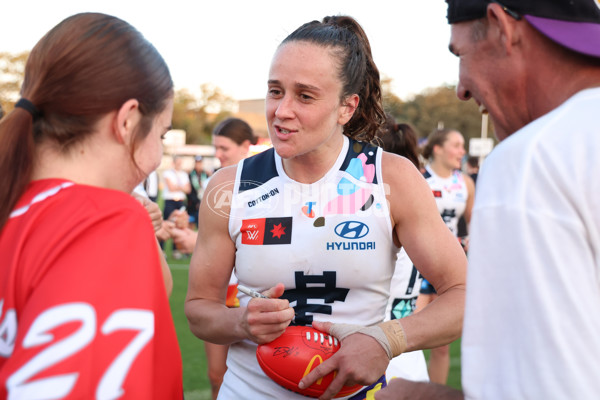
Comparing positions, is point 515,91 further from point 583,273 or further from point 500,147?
point 583,273

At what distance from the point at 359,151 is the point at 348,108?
0.21 meters

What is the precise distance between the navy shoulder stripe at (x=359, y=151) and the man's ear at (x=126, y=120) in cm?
118

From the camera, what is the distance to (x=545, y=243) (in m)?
1.10

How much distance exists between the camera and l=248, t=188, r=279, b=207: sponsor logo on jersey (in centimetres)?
258

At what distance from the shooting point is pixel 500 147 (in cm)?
124

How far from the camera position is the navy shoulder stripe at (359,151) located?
2625 mm

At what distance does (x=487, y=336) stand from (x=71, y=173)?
1088mm

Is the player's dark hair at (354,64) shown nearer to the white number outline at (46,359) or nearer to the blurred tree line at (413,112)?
the white number outline at (46,359)

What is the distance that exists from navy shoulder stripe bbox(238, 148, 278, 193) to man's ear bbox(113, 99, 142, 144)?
3.30 feet

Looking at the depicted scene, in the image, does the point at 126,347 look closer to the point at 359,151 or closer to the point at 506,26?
the point at 506,26

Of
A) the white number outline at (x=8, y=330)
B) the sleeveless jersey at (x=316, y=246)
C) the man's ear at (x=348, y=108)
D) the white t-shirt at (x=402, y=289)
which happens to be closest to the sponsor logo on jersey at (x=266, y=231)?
the sleeveless jersey at (x=316, y=246)

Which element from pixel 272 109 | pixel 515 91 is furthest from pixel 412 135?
pixel 515 91

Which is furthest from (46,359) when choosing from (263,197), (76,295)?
(263,197)

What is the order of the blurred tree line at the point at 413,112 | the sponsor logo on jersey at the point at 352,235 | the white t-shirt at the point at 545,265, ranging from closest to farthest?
1. the white t-shirt at the point at 545,265
2. the sponsor logo on jersey at the point at 352,235
3. the blurred tree line at the point at 413,112
